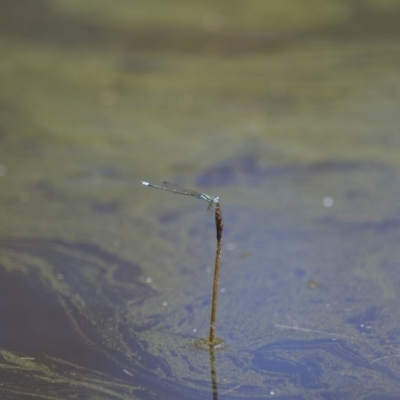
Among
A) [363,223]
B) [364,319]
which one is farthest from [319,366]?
[363,223]

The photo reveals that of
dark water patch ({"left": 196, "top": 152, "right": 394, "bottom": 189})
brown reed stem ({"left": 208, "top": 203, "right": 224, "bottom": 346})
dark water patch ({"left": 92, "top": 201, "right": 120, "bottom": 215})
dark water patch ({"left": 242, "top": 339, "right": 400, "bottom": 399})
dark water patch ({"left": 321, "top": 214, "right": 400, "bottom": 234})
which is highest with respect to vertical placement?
dark water patch ({"left": 196, "top": 152, "right": 394, "bottom": 189})

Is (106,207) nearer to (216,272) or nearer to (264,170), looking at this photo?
(264,170)

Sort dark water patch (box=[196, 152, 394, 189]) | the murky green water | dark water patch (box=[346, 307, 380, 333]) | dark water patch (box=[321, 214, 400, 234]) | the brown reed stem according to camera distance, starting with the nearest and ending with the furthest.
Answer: the brown reed stem → the murky green water → dark water patch (box=[346, 307, 380, 333]) → dark water patch (box=[321, 214, 400, 234]) → dark water patch (box=[196, 152, 394, 189])

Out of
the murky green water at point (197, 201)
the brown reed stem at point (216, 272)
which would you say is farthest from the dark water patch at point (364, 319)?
the brown reed stem at point (216, 272)

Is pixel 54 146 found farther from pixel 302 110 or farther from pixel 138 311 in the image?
pixel 138 311

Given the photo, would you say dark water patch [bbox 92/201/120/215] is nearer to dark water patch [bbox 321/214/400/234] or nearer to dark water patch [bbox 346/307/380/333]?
dark water patch [bbox 321/214/400/234]

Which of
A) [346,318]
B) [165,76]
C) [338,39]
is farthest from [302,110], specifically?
[346,318]

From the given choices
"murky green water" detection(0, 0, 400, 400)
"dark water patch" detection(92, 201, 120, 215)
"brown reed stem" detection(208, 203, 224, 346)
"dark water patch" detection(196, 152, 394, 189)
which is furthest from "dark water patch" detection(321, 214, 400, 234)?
"brown reed stem" detection(208, 203, 224, 346)

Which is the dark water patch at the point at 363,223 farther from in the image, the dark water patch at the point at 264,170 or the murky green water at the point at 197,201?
the dark water patch at the point at 264,170
